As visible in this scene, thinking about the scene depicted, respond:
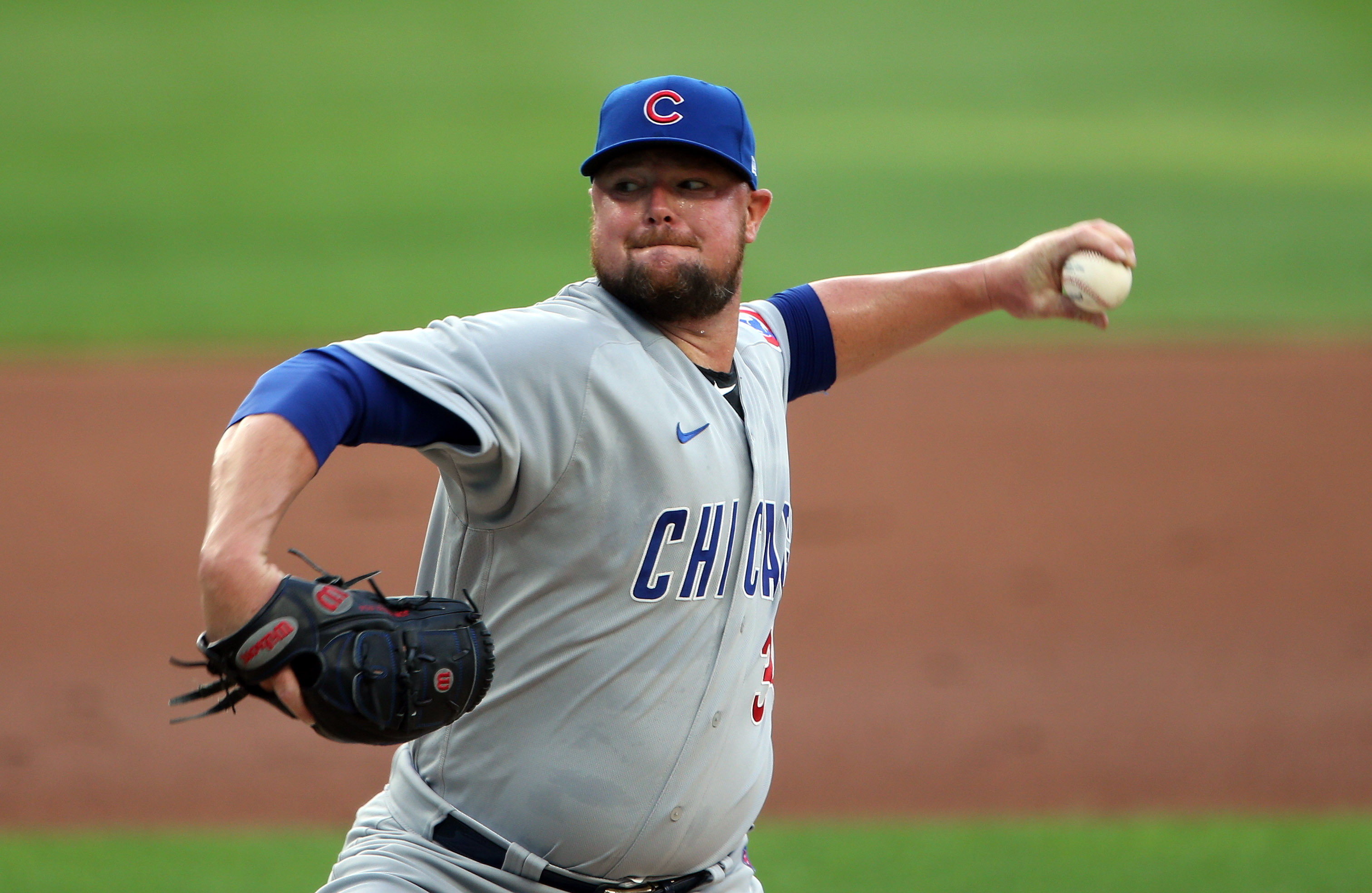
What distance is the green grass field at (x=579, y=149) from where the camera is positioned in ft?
38.8

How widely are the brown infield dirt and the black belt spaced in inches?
127

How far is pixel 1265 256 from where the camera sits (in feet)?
41.0

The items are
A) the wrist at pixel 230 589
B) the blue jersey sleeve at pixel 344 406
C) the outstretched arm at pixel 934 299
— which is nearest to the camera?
the wrist at pixel 230 589

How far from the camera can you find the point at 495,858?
2234mm

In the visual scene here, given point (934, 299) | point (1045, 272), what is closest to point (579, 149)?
point (934, 299)

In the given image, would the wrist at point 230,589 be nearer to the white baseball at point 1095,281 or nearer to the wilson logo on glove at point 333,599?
the wilson logo on glove at point 333,599

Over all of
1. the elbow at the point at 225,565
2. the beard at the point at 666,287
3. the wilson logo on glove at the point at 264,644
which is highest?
the beard at the point at 666,287

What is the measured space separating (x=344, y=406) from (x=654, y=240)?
2.20 feet

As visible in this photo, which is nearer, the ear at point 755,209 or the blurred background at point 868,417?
the ear at point 755,209

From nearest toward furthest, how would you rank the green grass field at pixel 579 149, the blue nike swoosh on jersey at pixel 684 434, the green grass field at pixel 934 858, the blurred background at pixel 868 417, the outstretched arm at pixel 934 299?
1. the blue nike swoosh on jersey at pixel 684 434
2. the outstretched arm at pixel 934 299
3. the green grass field at pixel 934 858
4. the blurred background at pixel 868 417
5. the green grass field at pixel 579 149

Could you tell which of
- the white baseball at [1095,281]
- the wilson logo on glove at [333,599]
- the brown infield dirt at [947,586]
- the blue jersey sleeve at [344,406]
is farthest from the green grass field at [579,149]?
the wilson logo on glove at [333,599]

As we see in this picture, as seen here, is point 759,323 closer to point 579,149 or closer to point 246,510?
point 246,510

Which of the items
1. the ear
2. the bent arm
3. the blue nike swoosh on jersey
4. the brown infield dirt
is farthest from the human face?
the brown infield dirt

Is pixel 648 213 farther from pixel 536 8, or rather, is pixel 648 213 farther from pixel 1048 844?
pixel 536 8
